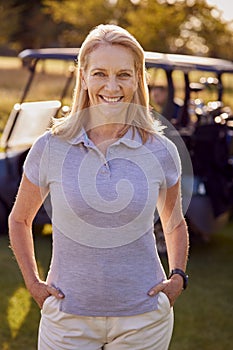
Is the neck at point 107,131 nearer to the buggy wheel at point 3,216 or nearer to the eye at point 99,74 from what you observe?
the eye at point 99,74

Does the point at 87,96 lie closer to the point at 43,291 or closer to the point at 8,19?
the point at 43,291

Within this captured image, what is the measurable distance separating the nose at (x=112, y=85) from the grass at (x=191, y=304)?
258 cm

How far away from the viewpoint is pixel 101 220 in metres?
2.24

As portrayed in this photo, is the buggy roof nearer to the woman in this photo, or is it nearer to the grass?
the grass

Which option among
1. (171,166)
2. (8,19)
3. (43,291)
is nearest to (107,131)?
(171,166)

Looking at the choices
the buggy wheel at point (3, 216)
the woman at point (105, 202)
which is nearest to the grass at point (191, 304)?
the buggy wheel at point (3, 216)

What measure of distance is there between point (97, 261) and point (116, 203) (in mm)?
171

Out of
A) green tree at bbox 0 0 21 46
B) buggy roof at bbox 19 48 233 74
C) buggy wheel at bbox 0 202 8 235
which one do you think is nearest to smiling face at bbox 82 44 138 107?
buggy roof at bbox 19 48 233 74

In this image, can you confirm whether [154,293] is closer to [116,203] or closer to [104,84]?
[116,203]

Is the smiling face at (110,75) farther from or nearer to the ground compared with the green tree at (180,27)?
farther from the ground

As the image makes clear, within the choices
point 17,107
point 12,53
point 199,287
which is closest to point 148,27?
point 17,107

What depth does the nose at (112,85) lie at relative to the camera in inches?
90.6

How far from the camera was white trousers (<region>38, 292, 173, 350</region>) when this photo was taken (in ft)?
7.45

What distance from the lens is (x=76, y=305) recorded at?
2.27 m
